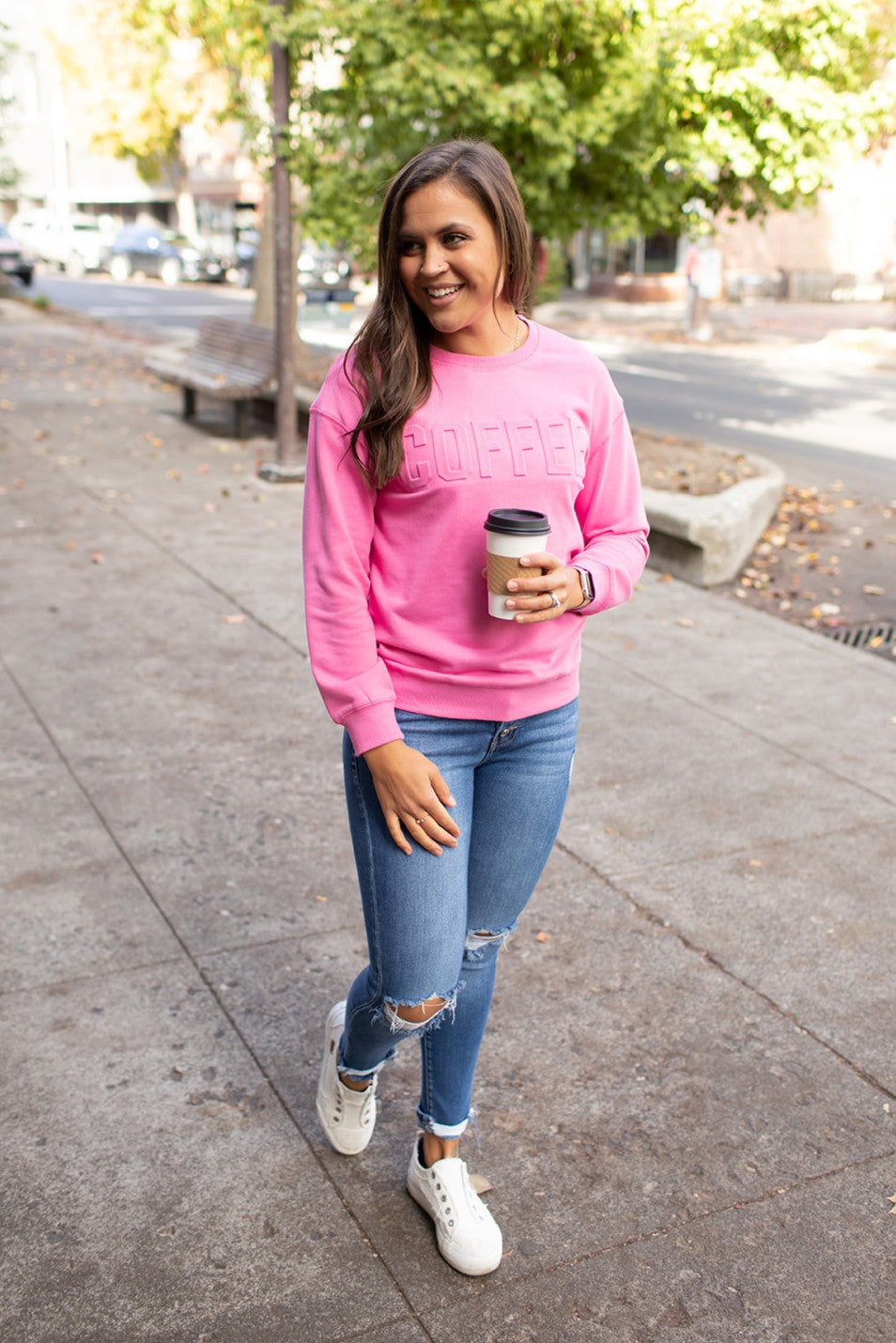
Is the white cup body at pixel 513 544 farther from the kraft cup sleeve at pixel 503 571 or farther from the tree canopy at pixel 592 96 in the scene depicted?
the tree canopy at pixel 592 96

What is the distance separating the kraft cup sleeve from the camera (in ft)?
6.75

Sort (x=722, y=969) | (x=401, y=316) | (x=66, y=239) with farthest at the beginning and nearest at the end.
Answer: (x=66, y=239) < (x=722, y=969) < (x=401, y=316)

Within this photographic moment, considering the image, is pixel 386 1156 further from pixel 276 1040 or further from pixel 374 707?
pixel 374 707


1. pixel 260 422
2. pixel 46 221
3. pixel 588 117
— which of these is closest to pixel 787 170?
pixel 588 117

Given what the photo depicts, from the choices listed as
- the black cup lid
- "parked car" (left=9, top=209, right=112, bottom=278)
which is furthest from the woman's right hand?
"parked car" (left=9, top=209, right=112, bottom=278)

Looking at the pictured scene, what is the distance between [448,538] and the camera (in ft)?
7.22

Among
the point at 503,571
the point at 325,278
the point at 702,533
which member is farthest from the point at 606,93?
the point at 325,278

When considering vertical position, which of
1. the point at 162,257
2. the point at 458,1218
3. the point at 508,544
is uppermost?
the point at 508,544

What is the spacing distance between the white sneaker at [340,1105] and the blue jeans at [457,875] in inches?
9.6

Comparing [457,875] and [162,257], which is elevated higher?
[457,875]

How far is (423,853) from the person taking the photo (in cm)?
223

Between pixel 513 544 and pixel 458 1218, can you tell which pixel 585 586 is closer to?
pixel 513 544

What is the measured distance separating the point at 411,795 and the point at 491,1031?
1.35m

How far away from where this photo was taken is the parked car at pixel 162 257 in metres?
41.1
